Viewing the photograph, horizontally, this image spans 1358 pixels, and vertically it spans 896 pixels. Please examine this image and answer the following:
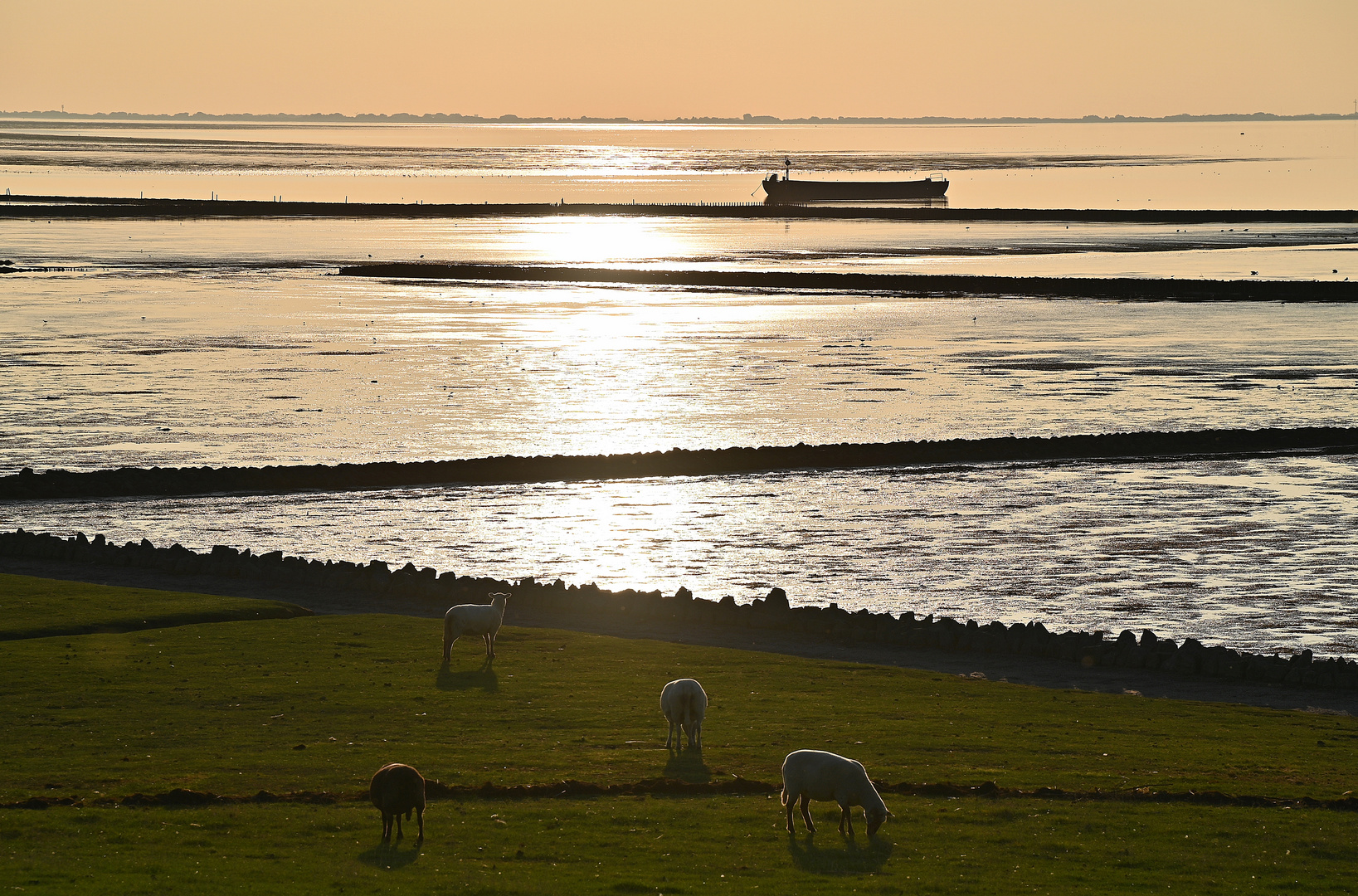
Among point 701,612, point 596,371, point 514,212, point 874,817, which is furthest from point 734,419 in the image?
point 514,212

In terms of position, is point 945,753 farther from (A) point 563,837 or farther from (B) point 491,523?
(B) point 491,523

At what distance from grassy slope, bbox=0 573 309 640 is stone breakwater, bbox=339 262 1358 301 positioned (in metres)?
78.3

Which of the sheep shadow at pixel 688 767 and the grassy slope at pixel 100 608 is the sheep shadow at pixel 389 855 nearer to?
the sheep shadow at pixel 688 767

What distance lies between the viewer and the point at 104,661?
23844mm

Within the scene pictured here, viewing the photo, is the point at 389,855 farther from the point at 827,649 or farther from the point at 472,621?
the point at 827,649

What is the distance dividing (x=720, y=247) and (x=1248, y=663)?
119m

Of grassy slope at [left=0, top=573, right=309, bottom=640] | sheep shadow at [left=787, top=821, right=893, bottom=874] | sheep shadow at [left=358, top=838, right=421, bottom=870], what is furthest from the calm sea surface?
sheep shadow at [left=358, top=838, right=421, bottom=870]

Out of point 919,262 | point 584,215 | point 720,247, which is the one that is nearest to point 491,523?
point 919,262

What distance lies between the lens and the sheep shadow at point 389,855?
1484cm

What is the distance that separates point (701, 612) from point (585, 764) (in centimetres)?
1138

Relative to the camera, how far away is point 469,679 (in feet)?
77.6

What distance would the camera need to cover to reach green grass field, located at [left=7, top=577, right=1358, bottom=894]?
14.9m

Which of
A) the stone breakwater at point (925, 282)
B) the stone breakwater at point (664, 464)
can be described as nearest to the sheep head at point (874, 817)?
the stone breakwater at point (664, 464)

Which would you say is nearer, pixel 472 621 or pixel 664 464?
pixel 472 621
